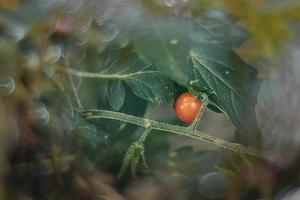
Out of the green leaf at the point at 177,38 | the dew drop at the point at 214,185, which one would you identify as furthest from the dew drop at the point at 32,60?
the dew drop at the point at 214,185

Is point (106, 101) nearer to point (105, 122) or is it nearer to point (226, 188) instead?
point (105, 122)

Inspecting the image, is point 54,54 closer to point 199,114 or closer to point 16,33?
point 16,33

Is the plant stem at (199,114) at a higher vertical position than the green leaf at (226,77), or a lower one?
lower

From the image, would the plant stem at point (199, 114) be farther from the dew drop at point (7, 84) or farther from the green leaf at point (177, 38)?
the dew drop at point (7, 84)

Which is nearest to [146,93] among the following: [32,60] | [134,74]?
[134,74]

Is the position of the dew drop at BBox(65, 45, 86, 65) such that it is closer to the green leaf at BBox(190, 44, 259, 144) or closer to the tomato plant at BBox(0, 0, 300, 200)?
the tomato plant at BBox(0, 0, 300, 200)

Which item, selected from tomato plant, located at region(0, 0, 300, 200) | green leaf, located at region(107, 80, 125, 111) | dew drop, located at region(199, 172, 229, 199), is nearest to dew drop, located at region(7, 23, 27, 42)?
tomato plant, located at region(0, 0, 300, 200)
